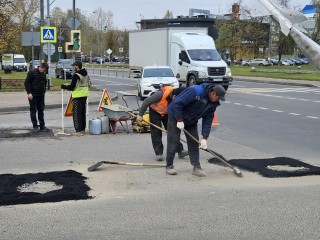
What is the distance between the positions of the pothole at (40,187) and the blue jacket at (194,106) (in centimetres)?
216

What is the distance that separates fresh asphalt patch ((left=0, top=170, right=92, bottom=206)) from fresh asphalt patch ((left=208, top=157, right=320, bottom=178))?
2.90 metres

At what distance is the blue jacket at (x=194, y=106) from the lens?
7457 millimetres

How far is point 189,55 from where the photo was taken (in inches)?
1080

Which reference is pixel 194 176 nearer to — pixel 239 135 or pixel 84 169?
pixel 84 169

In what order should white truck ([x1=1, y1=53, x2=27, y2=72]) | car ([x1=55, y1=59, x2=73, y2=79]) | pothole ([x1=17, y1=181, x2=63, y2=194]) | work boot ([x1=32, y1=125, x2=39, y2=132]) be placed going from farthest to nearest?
white truck ([x1=1, y1=53, x2=27, y2=72]) → car ([x1=55, y1=59, x2=73, y2=79]) → work boot ([x1=32, y1=125, x2=39, y2=132]) → pothole ([x1=17, y1=181, x2=63, y2=194])

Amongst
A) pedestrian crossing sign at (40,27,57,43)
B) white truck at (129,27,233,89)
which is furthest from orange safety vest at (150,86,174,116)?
white truck at (129,27,233,89)

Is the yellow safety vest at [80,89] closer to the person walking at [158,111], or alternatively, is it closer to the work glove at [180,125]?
the person walking at [158,111]

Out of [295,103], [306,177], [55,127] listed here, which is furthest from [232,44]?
[306,177]

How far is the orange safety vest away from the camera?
9234 millimetres

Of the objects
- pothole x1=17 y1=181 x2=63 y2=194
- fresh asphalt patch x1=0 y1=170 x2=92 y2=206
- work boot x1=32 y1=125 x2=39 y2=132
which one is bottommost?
pothole x1=17 y1=181 x2=63 y2=194

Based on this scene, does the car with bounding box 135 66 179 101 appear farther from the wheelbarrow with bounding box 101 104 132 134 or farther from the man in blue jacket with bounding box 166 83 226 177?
the man in blue jacket with bounding box 166 83 226 177

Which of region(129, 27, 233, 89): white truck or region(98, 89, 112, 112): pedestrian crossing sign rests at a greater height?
region(129, 27, 233, 89): white truck

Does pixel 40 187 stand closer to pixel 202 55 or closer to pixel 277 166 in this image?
pixel 277 166

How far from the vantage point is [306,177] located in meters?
7.92
